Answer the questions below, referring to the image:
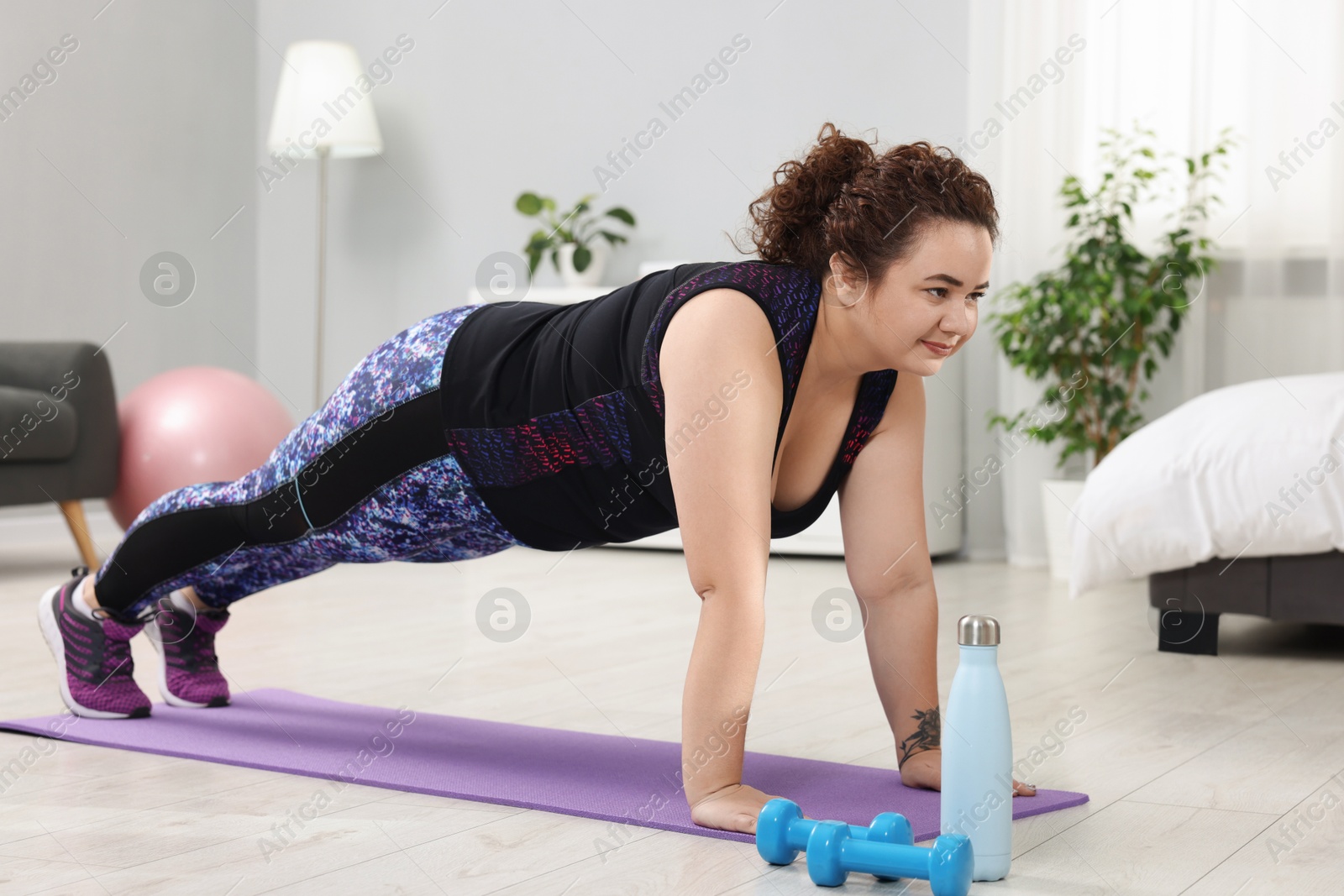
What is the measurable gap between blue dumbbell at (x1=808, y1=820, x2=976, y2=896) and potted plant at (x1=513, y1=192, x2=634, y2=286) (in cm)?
336

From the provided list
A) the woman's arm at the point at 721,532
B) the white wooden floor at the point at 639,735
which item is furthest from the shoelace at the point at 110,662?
the woman's arm at the point at 721,532

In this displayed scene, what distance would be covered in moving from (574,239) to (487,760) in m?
3.02

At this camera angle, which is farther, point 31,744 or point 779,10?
point 779,10

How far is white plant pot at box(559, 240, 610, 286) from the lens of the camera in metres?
4.37

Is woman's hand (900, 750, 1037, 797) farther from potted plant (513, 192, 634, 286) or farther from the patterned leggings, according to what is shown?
potted plant (513, 192, 634, 286)

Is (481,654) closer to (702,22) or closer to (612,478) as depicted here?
(612,478)

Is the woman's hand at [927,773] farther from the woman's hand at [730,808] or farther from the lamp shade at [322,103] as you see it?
the lamp shade at [322,103]

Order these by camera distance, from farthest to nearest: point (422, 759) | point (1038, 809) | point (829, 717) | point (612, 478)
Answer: point (829, 717) < point (422, 759) < point (612, 478) < point (1038, 809)

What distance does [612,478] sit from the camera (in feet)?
4.82

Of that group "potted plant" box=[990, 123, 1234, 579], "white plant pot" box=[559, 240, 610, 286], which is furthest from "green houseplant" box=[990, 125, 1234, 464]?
→ "white plant pot" box=[559, 240, 610, 286]

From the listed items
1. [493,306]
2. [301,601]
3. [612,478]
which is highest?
[493,306]

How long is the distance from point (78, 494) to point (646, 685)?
1876 millimetres

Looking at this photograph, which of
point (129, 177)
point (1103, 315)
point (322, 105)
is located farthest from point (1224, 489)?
point (129, 177)

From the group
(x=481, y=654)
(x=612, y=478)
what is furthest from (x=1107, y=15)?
(x=612, y=478)
